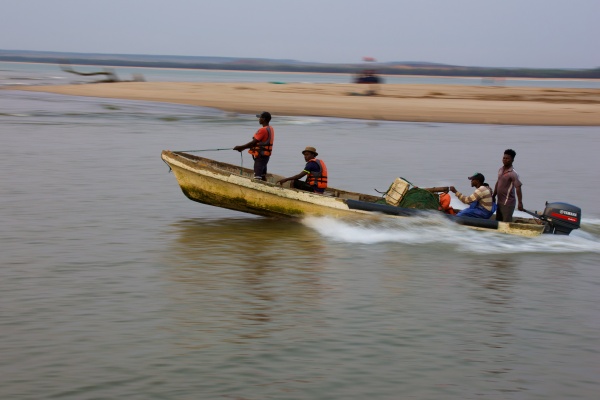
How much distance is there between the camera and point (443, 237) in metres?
12.0

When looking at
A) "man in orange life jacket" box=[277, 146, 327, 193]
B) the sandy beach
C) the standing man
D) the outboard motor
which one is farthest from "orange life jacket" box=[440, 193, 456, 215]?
the sandy beach

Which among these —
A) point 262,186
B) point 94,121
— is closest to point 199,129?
point 94,121

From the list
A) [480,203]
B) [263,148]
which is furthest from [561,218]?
[263,148]

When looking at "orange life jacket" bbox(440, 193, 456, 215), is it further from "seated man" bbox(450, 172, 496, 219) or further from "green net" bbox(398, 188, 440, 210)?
"seated man" bbox(450, 172, 496, 219)

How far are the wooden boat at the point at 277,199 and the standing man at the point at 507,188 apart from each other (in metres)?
0.23

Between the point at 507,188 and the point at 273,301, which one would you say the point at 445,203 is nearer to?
the point at 507,188

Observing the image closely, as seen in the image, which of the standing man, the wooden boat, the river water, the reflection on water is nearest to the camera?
the river water

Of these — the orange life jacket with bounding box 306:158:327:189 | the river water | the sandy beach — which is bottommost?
the river water

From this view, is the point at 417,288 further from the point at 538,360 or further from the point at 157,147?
the point at 157,147

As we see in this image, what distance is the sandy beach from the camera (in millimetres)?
35812

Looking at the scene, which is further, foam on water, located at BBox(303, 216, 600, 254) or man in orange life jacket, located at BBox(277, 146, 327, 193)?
man in orange life jacket, located at BBox(277, 146, 327, 193)

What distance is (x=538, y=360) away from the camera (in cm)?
729

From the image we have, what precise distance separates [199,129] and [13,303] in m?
20.4

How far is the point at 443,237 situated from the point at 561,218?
1.82 metres
